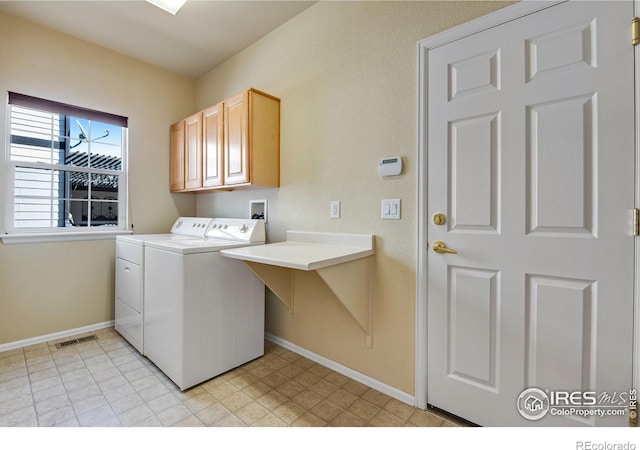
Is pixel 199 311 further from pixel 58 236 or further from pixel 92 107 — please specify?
pixel 92 107

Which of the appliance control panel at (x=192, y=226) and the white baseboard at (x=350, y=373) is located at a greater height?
the appliance control panel at (x=192, y=226)

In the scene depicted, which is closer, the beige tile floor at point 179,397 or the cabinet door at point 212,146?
the beige tile floor at point 179,397

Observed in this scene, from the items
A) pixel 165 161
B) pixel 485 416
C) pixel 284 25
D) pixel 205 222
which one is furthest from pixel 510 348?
pixel 165 161

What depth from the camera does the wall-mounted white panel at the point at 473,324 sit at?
4.71ft

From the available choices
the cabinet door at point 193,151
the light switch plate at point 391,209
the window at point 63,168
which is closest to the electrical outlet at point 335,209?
the light switch plate at point 391,209

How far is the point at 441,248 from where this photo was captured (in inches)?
61.6

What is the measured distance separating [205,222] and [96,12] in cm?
184

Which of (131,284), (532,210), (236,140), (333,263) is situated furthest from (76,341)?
(532,210)

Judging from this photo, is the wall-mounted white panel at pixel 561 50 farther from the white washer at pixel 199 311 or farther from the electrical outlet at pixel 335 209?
the white washer at pixel 199 311

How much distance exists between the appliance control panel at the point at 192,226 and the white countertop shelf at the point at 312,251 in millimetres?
955

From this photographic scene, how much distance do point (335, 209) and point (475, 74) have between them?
43.7 inches

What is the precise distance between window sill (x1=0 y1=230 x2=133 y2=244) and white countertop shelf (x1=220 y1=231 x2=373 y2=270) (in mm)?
1732

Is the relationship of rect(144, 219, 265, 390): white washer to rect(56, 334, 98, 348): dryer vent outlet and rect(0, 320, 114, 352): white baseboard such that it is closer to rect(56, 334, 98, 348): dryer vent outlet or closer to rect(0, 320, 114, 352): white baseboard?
rect(56, 334, 98, 348): dryer vent outlet
